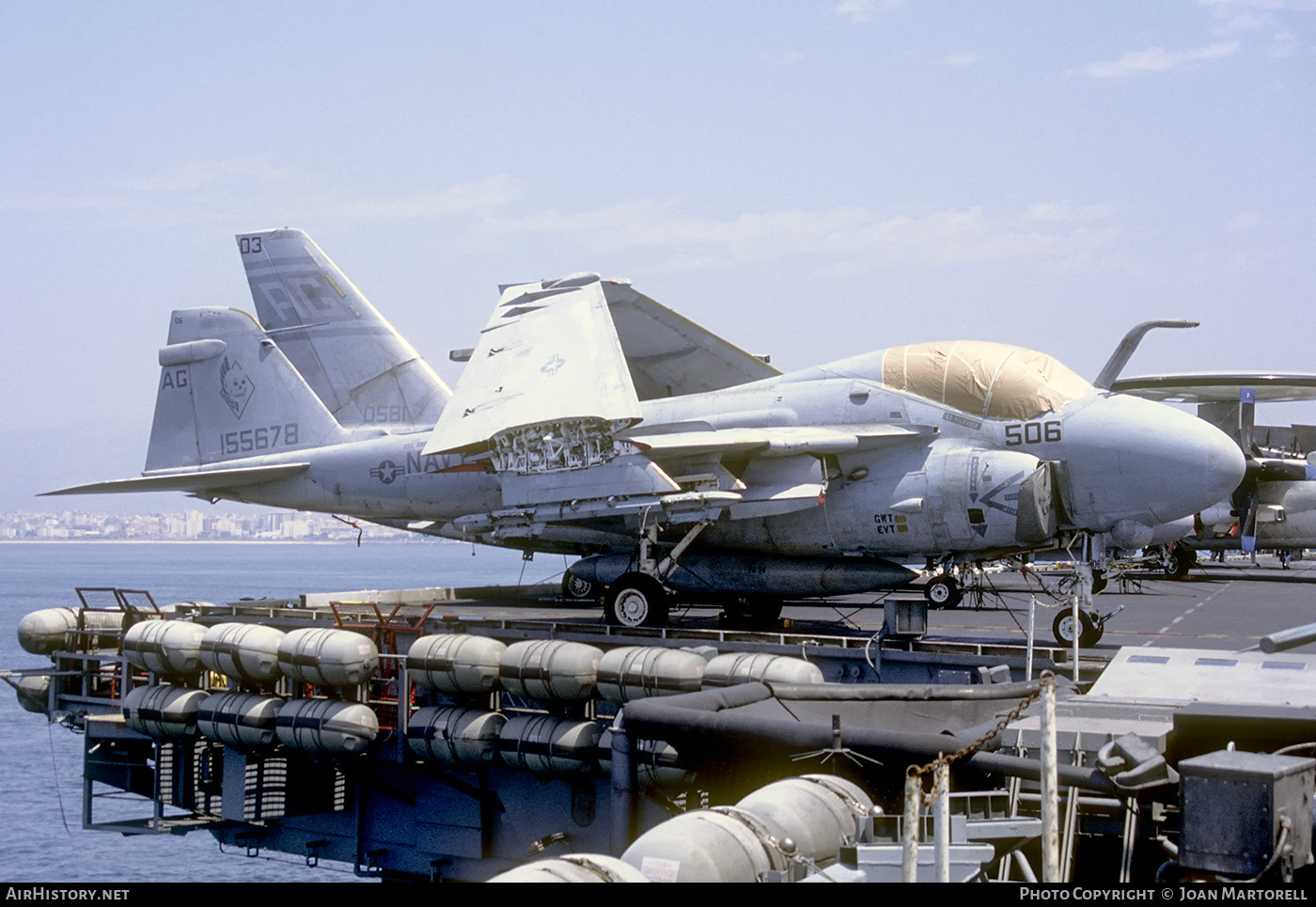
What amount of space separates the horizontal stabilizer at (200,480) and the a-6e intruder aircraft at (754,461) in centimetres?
11

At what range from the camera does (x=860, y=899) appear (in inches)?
239

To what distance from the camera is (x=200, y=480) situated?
80.9 ft

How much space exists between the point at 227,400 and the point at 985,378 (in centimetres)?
1581

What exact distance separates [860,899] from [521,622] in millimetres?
13472

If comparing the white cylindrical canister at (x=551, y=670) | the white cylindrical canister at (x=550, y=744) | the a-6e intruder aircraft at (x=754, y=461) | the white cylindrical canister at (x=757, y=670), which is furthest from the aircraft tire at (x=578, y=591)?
the white cylindrical canister at (x=757, y=670)

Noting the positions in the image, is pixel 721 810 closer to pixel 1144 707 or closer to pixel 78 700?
pixel 1144 707

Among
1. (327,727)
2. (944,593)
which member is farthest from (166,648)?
(944,593)

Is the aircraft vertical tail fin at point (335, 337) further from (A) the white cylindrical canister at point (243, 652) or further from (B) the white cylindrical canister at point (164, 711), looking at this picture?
(B) the white cylindrical canister at point (164, 711)

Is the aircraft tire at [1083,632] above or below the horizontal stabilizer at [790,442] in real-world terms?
below

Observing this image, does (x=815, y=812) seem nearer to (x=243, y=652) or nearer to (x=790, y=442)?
(x=790, y=442)

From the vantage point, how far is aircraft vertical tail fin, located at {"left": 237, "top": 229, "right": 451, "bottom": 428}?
2706 cm

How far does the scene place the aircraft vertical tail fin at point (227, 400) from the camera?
25.2 meters

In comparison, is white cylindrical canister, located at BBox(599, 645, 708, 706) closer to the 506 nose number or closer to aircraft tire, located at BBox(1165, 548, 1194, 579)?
the 506 nose number

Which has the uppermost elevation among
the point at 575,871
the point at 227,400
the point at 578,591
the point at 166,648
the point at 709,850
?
the point at 227,400
